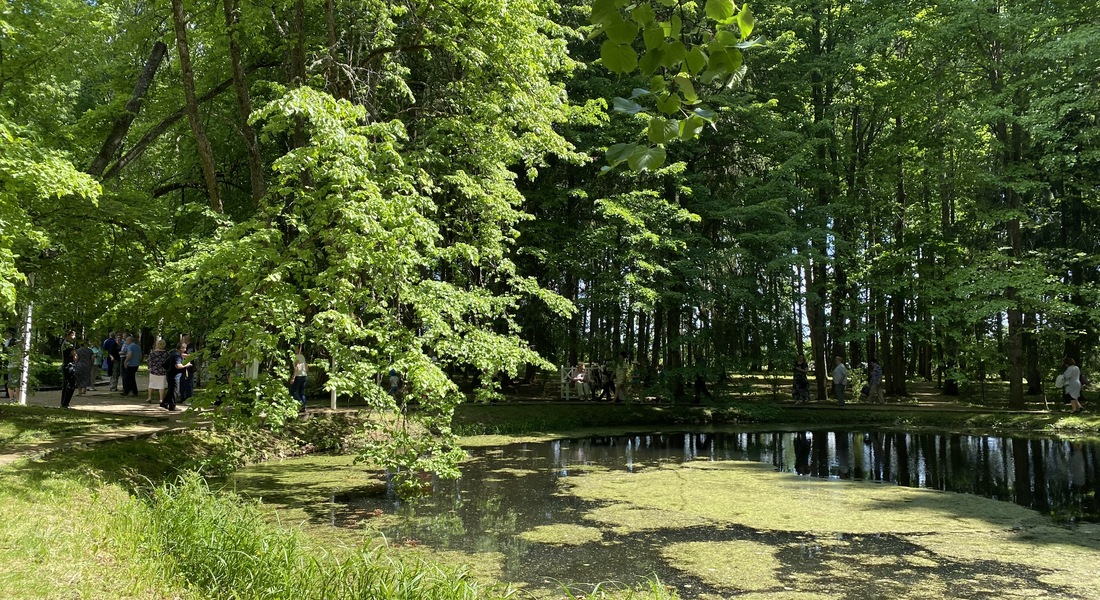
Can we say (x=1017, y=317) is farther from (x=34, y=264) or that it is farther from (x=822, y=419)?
(x=34, y=264)

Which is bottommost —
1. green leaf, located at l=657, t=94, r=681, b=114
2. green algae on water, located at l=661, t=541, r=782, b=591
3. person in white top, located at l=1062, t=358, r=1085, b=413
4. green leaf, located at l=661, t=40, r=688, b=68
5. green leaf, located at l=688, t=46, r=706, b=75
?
green algae on water, located at l=661, t=541, r=782, b=591

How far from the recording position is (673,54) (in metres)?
1.92

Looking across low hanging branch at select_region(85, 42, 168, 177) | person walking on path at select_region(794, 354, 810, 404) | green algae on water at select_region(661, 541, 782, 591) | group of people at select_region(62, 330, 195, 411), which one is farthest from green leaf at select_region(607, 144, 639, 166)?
person walking on path at select_region(794, 354, 810, 404)

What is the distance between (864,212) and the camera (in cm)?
2284

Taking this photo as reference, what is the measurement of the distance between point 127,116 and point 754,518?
11509 millimetres

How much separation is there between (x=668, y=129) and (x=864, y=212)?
23.2 m

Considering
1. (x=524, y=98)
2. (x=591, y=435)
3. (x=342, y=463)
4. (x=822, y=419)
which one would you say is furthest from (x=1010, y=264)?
(x=342, y=463)

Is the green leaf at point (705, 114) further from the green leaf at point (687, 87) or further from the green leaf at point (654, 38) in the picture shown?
the green leaf at point (654, 38)

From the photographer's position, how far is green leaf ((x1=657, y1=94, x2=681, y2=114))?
198 cm

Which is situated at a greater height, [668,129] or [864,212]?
[864,212]

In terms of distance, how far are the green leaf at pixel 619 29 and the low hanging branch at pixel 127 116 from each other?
12.0 meters

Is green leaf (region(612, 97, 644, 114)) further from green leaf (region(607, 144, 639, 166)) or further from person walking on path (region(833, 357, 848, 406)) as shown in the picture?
person walking on path (region(833, 357, 848, 406))

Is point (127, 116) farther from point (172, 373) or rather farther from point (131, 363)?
point (131, 363)

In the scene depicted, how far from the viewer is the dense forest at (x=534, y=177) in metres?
7.75
